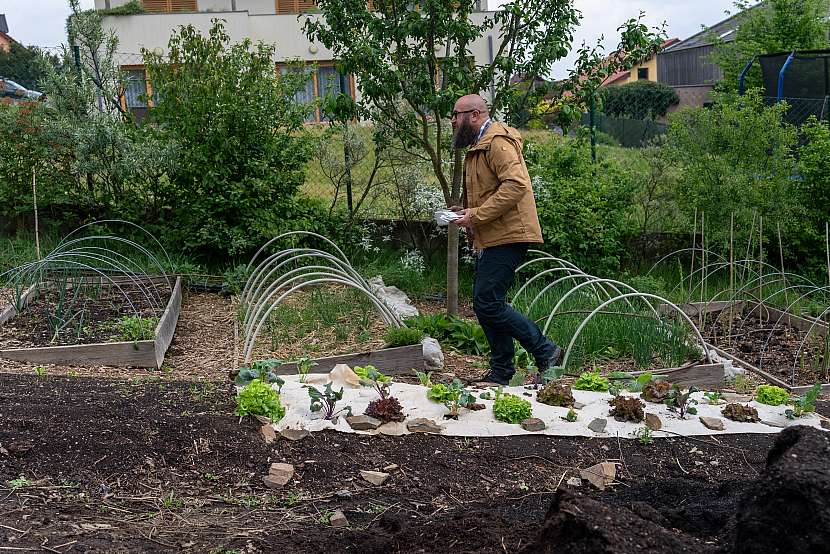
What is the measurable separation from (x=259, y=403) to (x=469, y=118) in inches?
89.9

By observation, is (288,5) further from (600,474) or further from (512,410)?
(600,474)

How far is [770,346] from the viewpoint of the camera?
7.38 metres

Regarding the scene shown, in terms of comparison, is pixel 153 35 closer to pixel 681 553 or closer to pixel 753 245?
pixel 753 245

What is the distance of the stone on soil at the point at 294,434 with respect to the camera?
436cm

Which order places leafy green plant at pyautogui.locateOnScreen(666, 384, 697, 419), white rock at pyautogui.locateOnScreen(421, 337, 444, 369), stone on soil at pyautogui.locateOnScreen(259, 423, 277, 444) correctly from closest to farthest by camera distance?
stone on soil at pyautogui.locateOnScreen(259, 423, 277, 444) → leafy green plant at pyautogui.locateOnScreen(666, 384, 697, 419) → white rock at pyautogui.locateOnScreen(421, 337, 444, 369)

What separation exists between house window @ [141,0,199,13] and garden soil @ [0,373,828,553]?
830 inches

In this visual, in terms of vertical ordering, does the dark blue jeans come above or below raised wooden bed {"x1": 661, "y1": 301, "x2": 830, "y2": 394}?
above

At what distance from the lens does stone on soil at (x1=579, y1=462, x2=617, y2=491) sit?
4.01m

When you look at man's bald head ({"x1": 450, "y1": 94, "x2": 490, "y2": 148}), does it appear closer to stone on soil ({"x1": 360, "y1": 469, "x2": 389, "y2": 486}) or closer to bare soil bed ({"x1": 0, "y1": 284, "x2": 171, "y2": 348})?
stone on soil ({"x1": 360, "y1": 469, "x2": 389, "y2": 486})

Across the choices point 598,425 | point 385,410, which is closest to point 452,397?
point 385,410

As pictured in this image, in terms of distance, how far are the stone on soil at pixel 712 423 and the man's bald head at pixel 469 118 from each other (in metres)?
2.25

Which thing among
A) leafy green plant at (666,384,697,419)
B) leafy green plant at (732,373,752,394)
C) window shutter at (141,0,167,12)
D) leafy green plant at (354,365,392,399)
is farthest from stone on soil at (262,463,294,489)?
window shutter at (141,0,167,12)

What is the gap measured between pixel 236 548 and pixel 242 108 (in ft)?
22.9

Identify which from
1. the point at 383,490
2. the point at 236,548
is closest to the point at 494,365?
the point at 383,490
